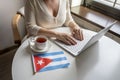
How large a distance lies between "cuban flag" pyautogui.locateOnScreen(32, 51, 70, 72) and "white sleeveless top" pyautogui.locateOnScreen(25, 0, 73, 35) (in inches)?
11.7

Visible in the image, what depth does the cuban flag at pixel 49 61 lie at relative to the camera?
0.94 meters

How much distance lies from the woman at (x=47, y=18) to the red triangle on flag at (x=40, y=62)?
246 millimetres

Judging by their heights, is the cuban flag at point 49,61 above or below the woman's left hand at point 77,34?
below

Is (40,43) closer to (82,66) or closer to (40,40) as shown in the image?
(40,40)

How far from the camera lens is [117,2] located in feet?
6.07

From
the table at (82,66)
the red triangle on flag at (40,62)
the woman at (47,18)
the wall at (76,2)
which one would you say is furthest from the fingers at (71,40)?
the wall at (76,2)

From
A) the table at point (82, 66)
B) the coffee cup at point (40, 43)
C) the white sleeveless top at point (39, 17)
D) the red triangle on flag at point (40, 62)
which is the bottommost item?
the table at point (82, 66)

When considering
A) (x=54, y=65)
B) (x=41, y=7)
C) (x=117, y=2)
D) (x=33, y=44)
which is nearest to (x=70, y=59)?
(x=54, y=65)

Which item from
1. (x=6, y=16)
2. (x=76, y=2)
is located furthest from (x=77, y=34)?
(x=6, y=16)

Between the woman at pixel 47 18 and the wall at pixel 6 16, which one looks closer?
the woman at pixel 47 18

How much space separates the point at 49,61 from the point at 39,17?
Result: 46cm

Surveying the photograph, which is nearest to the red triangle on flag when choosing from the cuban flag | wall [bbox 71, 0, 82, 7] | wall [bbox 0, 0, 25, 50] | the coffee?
the cuban flag

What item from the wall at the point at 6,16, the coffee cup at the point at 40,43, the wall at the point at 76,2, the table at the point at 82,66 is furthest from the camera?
the wall at the point at 76,2

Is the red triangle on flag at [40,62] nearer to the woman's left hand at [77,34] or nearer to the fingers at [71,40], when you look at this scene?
the fingers at [71,40]
